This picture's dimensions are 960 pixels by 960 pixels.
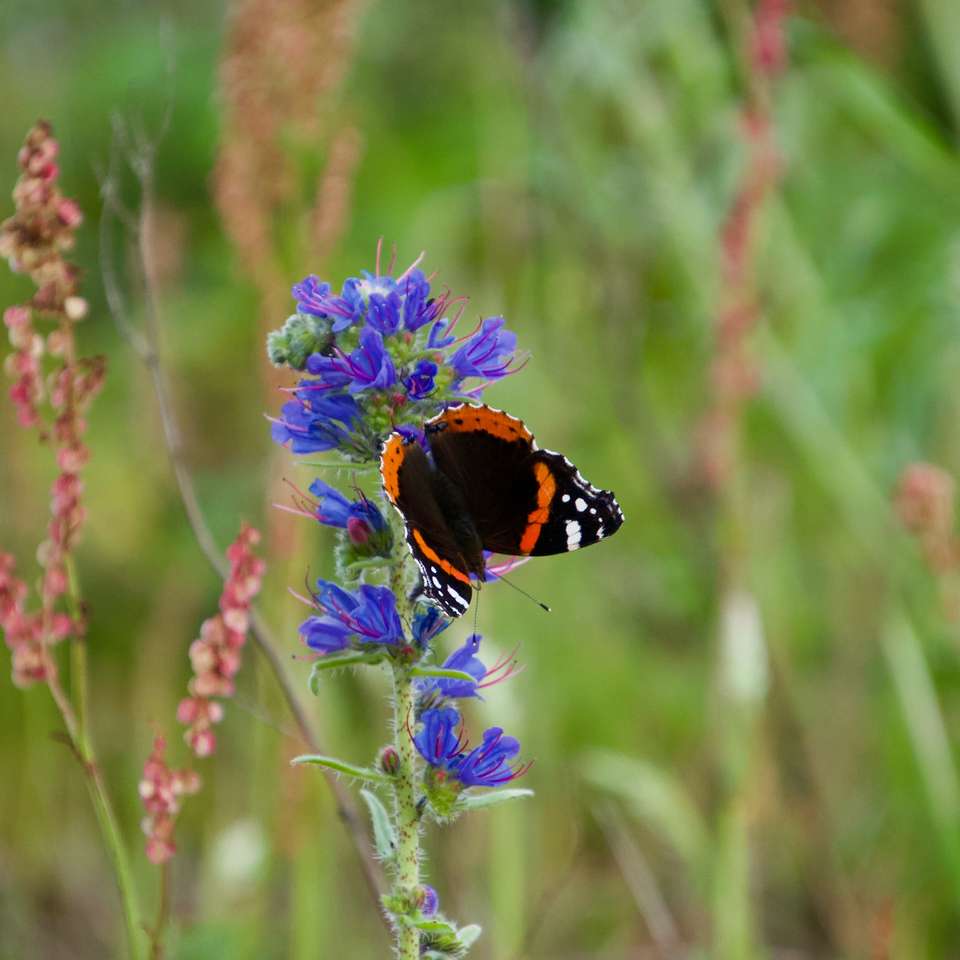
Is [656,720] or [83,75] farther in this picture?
[83,75]

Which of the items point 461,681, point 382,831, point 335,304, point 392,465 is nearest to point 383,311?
point 335,304

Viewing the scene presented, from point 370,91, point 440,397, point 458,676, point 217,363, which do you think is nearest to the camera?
point 458,676

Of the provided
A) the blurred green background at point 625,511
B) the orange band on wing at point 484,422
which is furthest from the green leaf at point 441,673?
the blurred green background at point 625,511

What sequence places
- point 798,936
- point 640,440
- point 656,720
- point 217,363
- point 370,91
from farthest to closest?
point 370,91 < point 217,363 < point 640,440 < point 656,720 < point 798,936

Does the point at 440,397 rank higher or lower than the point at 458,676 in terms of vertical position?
higher

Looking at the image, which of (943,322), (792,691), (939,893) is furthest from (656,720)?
(943,322)

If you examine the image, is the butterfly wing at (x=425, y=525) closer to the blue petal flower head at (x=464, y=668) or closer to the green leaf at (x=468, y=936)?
the blue petal flower head at (x=464, y=668)

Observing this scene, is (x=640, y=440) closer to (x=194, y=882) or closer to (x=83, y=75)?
(x=194, y=882)
